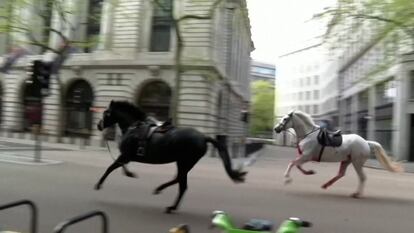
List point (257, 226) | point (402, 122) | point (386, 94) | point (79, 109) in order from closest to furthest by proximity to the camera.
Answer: point (257, 226), point (402, 122), point (79, 109), point (386, 94)

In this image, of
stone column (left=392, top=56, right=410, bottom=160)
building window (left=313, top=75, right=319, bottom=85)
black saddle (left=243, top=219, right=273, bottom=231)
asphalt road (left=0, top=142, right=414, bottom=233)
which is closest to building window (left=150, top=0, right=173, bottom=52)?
stone column (left=392, top=56, right=410, bottom=160)

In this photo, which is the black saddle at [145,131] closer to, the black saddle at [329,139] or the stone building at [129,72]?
the black saddle at [329,139]

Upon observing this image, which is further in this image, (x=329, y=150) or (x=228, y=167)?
(x=329, y=150)

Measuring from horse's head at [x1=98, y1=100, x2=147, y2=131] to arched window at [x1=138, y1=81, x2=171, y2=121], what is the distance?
2719 cm

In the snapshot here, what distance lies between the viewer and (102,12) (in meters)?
38.2

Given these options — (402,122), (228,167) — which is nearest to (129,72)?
(402,122)

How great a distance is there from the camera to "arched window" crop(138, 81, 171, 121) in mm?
37938

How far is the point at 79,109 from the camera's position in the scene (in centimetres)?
4084

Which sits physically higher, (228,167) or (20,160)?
(228,167)

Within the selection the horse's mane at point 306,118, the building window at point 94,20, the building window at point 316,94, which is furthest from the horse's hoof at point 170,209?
the building window at point 316,94

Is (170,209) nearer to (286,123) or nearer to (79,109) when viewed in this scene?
(286,123)

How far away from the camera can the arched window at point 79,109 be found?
40.4m

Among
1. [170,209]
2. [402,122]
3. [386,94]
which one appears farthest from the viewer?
[386,94]

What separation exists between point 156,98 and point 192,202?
28.0 m
